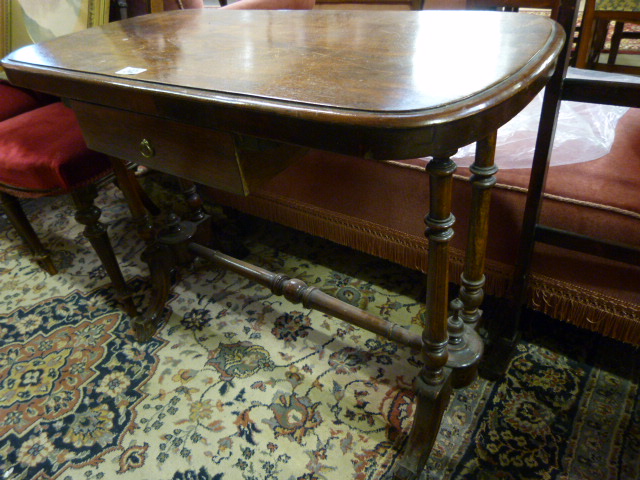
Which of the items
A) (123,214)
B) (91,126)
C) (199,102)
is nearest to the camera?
(199,102)

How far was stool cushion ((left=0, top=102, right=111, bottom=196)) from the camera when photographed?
1.01 metres

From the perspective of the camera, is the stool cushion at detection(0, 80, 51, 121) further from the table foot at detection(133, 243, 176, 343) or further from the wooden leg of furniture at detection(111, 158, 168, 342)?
the table foot at detection(133, 243, 176, 343)

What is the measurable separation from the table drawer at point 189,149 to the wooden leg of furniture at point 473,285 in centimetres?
30

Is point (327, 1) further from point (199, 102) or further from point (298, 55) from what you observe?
point (199, 102)

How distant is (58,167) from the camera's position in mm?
1004

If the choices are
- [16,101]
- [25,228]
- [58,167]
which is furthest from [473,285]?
[16,101]

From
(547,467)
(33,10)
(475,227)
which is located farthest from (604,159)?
(33,10)

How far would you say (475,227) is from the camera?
77 centimetres

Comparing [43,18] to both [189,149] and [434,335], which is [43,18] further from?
[434,335]

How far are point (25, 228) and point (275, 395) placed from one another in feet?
3.06

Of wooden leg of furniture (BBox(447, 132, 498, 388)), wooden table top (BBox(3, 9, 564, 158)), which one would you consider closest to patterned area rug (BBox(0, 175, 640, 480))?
wooden leg of furniture (BBox(447, 132, 498, 388))

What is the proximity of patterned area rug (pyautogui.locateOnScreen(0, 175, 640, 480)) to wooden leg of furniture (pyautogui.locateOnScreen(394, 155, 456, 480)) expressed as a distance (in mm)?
60

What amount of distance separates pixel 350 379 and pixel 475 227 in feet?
1.39

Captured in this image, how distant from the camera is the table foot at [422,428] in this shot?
29.8 inches
